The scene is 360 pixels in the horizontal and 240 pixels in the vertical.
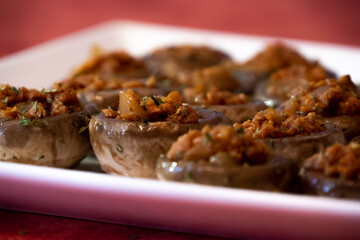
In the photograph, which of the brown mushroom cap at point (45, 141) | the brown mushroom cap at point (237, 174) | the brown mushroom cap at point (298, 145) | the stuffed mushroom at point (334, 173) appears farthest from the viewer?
the brown mushroom cap at point (45, 141)

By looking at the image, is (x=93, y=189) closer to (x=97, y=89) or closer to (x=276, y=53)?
(x=97, y=89)

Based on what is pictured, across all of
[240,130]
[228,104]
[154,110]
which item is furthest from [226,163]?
[228,104]

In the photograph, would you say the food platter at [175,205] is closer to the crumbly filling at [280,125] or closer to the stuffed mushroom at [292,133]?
the stuffed mushroom at [292,133]

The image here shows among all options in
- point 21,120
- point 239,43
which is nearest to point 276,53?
point 239,43

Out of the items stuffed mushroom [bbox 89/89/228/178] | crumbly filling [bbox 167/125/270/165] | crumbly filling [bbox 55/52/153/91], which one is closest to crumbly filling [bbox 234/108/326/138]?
stuffed mushroom [bbox 89/89/228/178]

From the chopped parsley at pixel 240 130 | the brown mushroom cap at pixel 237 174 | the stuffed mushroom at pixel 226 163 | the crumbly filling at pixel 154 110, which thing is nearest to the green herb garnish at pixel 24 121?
the crumbly filling at pixel 154 110

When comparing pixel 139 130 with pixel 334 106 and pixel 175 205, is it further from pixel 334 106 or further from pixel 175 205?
pixel 334 106
